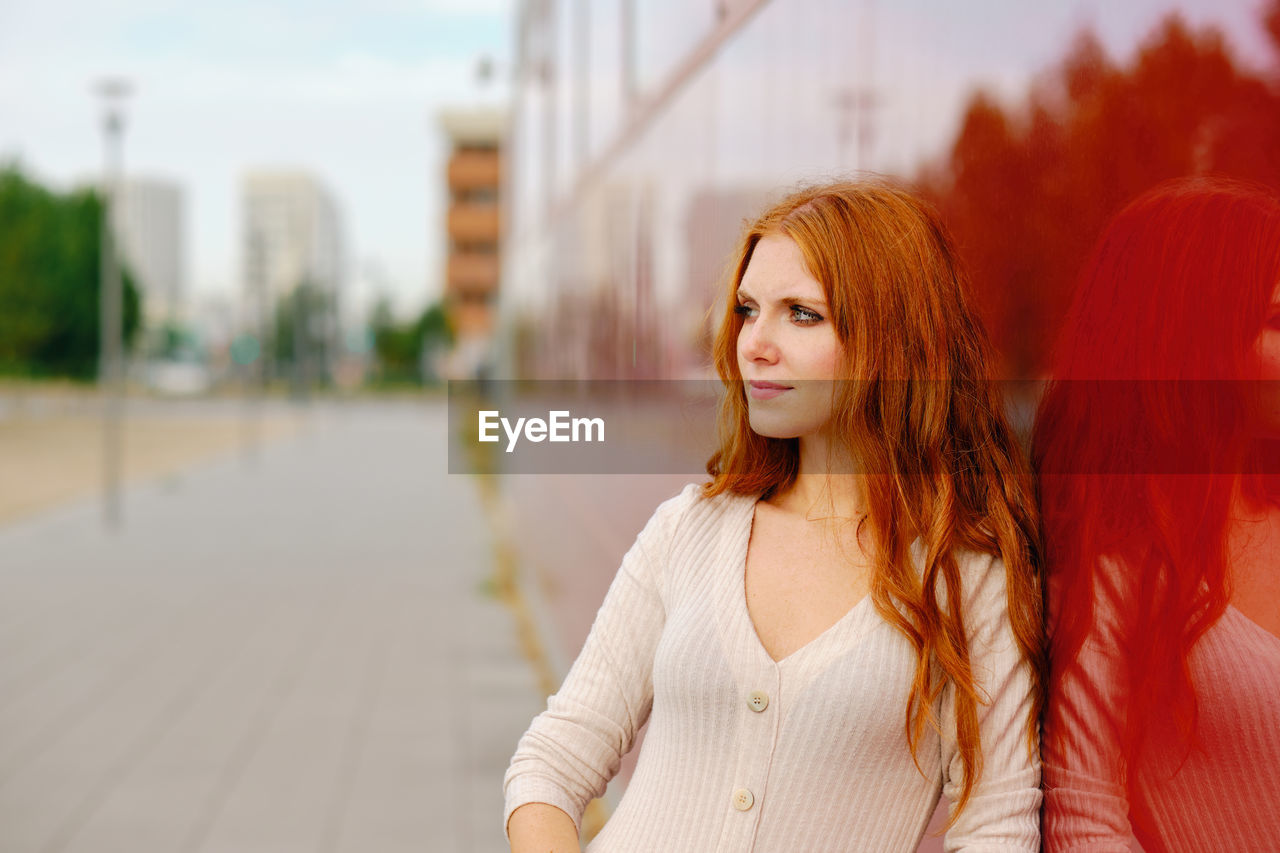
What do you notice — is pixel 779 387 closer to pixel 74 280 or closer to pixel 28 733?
pixel 28 733

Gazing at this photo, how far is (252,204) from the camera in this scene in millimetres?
180125

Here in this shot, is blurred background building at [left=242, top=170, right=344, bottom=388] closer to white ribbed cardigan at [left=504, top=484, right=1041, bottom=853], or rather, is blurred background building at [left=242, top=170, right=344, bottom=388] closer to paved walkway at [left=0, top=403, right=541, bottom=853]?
paved walkway at [left=0, top=403, right=541, bottom=853]

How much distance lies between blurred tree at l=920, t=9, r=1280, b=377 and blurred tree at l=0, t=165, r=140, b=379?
59.1 metres

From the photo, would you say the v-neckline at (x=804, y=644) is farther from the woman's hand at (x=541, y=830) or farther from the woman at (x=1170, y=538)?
the woman's hand at (x=541, y=830)

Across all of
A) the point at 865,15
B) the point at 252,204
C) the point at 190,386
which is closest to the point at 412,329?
the point at 190,386

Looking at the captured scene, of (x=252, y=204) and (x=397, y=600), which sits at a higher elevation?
(x=252, y=204)

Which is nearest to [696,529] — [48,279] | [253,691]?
[253,691]

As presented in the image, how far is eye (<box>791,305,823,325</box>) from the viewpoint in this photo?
5.68ft

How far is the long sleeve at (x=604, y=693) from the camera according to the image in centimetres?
188

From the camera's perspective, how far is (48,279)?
195 feet

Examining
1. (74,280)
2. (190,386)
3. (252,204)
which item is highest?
(252,204)

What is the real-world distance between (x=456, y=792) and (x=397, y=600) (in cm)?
519

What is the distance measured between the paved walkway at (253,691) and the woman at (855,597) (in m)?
3.86

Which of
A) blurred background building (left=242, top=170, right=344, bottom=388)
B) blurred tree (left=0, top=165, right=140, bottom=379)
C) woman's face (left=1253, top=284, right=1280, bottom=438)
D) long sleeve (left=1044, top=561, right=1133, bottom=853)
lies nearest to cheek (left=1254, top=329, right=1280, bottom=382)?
woman's face (left=1253, top=284, right=1280, bottom=438)
